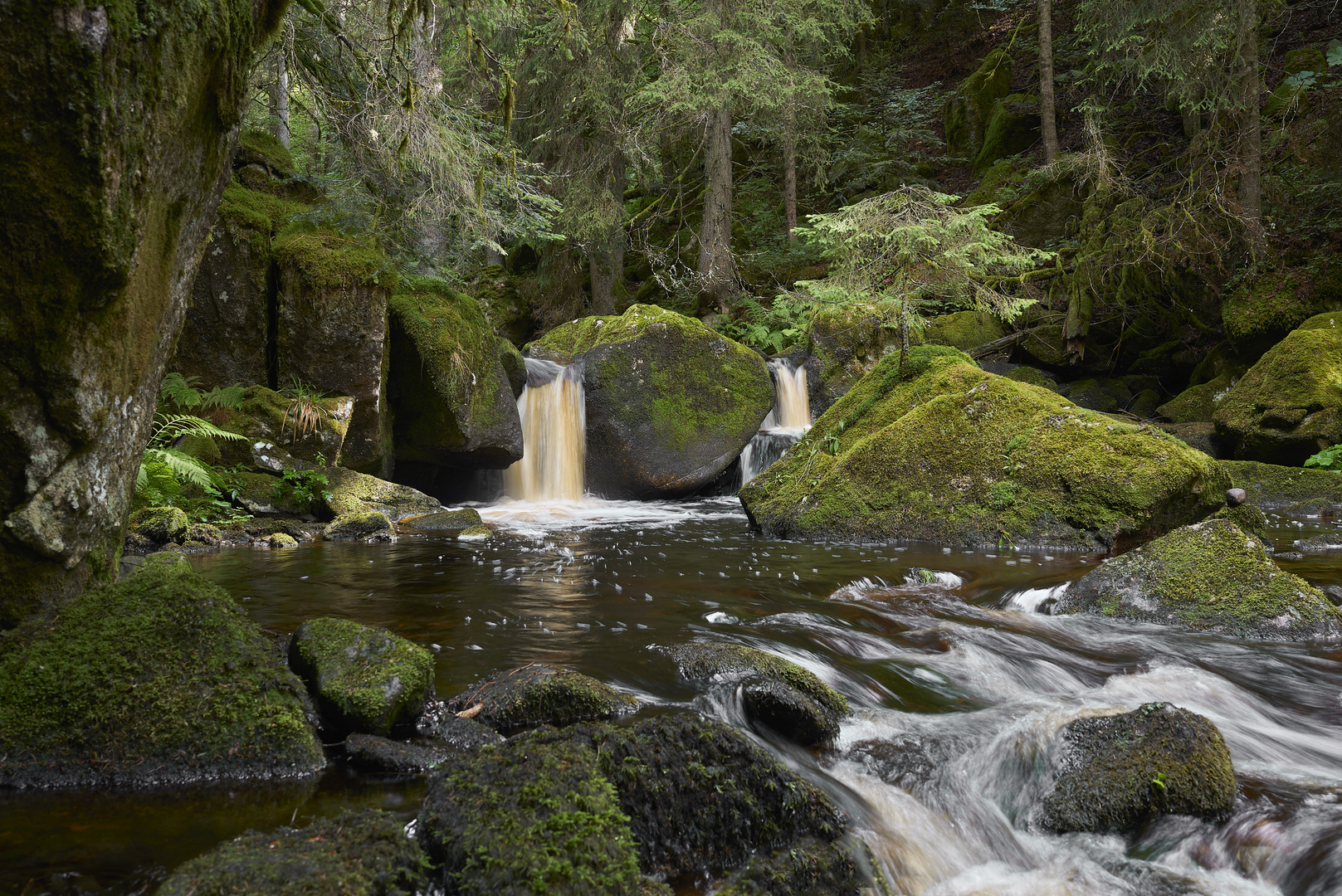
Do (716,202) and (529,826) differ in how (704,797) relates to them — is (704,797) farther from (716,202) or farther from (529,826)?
(716,202)

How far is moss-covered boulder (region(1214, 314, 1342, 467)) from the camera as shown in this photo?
36.8ft

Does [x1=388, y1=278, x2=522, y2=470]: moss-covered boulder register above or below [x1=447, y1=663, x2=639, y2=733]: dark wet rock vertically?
above

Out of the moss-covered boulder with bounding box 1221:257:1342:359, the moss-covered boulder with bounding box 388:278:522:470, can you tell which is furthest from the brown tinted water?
the moss-covered boulder with bounding box 1221:257:1342:359

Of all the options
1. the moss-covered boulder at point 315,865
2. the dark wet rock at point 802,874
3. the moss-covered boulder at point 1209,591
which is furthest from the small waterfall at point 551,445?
the moss-covered boulder at point 315,865

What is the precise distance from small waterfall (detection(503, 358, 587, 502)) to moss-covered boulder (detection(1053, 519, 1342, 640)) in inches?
353

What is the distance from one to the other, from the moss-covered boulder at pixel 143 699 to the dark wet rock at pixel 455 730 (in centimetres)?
47

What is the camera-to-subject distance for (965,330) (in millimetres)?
18125

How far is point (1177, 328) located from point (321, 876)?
1833cm

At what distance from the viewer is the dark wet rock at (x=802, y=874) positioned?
97.4 inches

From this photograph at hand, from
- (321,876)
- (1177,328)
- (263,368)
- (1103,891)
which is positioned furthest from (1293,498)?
(263,368)

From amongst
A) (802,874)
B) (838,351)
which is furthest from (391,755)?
(838,351)

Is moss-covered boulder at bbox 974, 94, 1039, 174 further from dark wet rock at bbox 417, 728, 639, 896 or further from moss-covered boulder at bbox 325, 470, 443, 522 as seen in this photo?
dark wet rock at bbox 417, 728, 639, 896

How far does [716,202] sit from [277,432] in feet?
38.5

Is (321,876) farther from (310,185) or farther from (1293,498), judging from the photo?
(1293,498)
